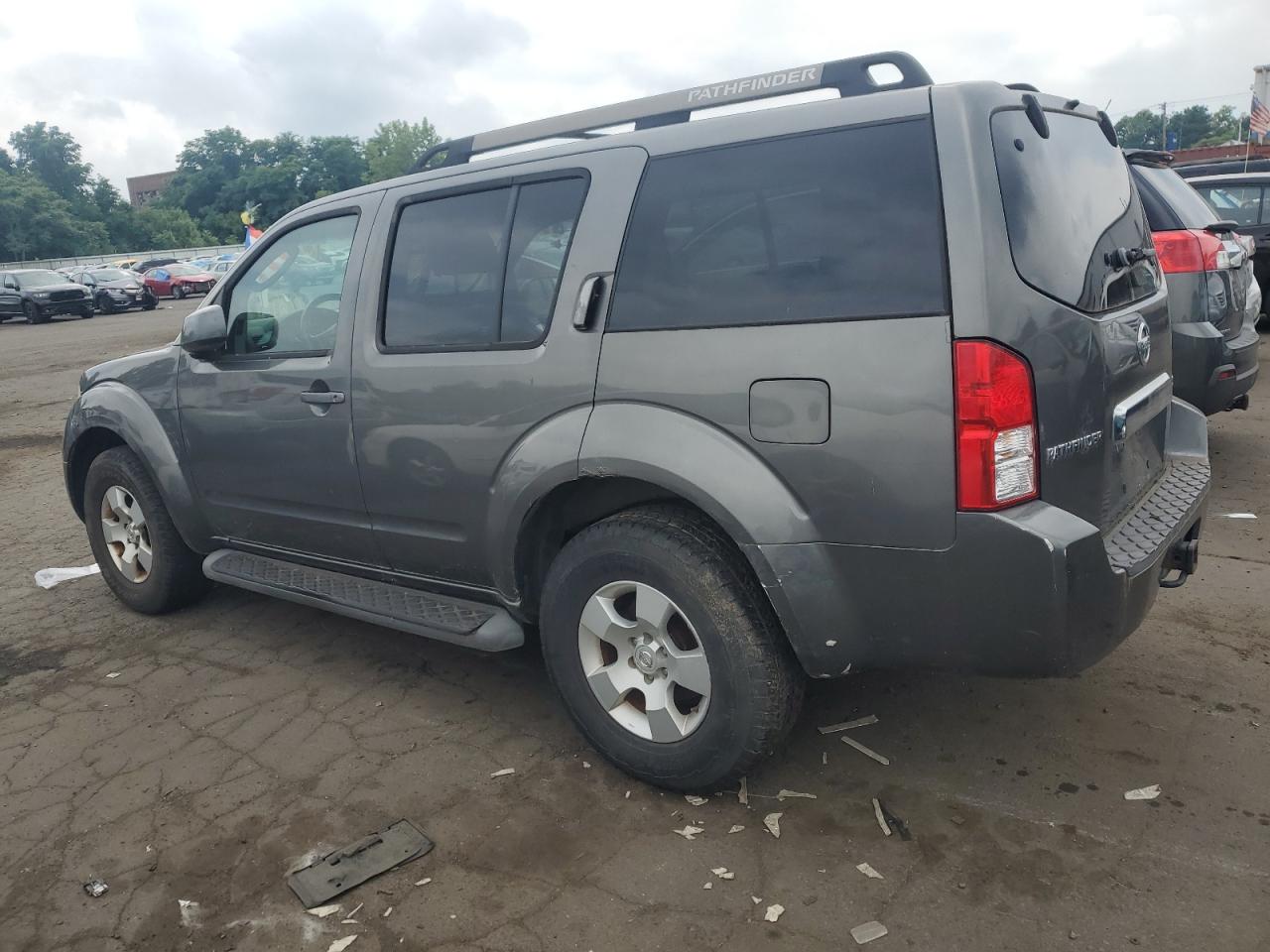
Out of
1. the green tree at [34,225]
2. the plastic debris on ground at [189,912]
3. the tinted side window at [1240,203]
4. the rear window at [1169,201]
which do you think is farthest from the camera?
the green tree at [34,225]

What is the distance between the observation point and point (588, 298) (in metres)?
2.93

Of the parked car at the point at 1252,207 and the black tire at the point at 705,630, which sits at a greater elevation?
the parked car at the point at 1252,207

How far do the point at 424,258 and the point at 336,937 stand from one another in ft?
7.00

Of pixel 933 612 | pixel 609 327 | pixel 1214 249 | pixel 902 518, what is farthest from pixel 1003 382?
pixel 1214 249

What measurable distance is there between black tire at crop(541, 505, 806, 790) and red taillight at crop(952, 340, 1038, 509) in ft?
2.15

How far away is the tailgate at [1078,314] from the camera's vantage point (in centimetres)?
240

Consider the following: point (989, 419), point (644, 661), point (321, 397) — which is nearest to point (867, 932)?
point (644, 661)

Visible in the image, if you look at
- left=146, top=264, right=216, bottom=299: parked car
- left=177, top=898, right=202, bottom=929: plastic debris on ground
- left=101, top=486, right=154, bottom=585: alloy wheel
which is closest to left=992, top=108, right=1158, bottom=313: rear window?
left=177, top=898, right=202, bottom=929: plastic debris on ground

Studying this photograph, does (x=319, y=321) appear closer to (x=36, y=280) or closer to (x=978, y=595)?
(x=978, y=595)

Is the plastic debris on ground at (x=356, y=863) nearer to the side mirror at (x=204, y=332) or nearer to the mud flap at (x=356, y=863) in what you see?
the mud flap at (x=356, y=863)

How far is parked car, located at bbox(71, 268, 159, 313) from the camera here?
29.6 m

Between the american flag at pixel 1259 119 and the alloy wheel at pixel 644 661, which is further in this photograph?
the american flag at pixel 1259 119

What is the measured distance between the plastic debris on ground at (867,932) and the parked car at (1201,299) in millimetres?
3986

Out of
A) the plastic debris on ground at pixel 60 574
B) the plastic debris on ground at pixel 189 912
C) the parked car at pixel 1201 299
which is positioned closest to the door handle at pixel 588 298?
the plastic debris on ground at pixel 189 912
